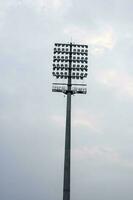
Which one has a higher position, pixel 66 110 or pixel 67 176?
pixel 66 110

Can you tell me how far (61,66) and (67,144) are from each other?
34.2 feet

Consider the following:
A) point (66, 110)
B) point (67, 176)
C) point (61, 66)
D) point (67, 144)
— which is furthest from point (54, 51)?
point (67, 176)

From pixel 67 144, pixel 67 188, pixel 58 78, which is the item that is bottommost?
pixel 67 188

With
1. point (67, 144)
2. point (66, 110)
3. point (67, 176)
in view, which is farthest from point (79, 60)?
point (67, 176)

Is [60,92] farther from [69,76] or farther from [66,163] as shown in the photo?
[66,163]

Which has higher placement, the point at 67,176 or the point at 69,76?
the point at 69,76

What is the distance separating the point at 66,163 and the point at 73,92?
373 inches

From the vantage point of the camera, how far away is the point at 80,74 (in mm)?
63875

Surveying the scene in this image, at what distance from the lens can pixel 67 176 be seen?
5912cm

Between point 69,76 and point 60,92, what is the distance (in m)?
2.41

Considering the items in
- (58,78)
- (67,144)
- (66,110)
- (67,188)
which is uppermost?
(58,78)

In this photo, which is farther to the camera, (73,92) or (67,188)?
(73,92)

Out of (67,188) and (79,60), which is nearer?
(67,188)

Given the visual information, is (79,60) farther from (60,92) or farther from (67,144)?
(67,144)
